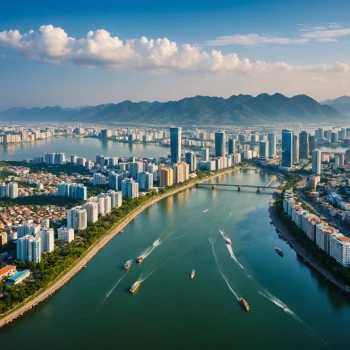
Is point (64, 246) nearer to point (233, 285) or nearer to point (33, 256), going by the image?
point (33, 256)

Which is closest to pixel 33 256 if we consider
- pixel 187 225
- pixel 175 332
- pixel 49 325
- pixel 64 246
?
pixel 64 246

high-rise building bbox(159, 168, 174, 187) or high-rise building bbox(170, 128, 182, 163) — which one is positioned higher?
high-rise building bbox(170, 128, 182, 163)

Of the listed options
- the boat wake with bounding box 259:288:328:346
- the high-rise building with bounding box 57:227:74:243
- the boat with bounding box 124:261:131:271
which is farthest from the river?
the boat wake with bounding box 259:288:328:346

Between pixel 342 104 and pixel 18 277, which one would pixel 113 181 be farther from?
pixel 342 104

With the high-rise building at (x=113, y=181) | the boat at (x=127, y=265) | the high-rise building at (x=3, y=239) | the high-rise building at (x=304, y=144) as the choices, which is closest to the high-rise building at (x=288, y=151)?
the high-rise building at (x=304, y=144)

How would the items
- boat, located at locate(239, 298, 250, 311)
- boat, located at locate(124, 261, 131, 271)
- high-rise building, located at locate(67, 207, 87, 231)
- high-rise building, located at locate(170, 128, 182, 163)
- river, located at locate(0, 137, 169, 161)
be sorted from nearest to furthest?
boat, located at locate(239, 298, 250, 311) < boat, located at locate(124, 261, 131, 271) < high-rise building, located at locate(67, 207, 87, 231) < high-rise building, located at locate(170, 128, 182, 163) < river, located at locate(0, 137, 169, 161)

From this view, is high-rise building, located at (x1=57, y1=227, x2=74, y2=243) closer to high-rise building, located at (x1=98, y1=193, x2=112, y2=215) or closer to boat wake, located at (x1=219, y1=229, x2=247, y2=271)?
high-rise building, located at (x1=98, y1=193, x2=112, y2=215)

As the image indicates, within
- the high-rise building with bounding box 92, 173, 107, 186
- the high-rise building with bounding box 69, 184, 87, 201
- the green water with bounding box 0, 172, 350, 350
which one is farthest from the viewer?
the high-rise building with bounding box 92, 173, 107, 186
